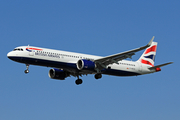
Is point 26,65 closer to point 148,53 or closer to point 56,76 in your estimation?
point 56,76

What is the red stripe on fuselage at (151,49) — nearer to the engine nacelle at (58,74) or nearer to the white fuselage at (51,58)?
the white fuselage at (51,58)

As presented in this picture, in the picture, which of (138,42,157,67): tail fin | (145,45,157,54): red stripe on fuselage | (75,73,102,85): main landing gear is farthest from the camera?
(145,45,157,54): red stripe on fuselage

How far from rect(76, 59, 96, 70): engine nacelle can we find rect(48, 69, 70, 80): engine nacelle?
7.23m

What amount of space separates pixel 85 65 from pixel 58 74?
8.47 metres

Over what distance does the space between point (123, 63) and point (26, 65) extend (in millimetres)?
16449

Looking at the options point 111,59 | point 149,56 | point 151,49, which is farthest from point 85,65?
point 151,49

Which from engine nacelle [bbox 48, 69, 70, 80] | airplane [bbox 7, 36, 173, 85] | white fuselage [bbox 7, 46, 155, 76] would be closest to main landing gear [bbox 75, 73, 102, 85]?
airplane [bbox 7, 36, 173, 85]

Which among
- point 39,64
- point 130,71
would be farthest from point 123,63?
point 39,64

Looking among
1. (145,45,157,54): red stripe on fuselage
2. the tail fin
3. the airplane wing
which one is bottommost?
the airplane wing

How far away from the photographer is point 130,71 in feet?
179

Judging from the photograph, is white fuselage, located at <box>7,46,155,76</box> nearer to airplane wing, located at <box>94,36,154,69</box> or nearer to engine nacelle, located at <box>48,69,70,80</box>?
airplane wing, located at <box>94,36,154,69</box>

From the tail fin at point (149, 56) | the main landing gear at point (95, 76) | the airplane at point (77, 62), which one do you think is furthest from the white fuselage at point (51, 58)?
the tail fin at point (149, 56)

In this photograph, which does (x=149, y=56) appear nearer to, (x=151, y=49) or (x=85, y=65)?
(x=151, y=49)

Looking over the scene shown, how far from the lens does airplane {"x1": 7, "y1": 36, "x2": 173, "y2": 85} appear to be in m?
46.6
